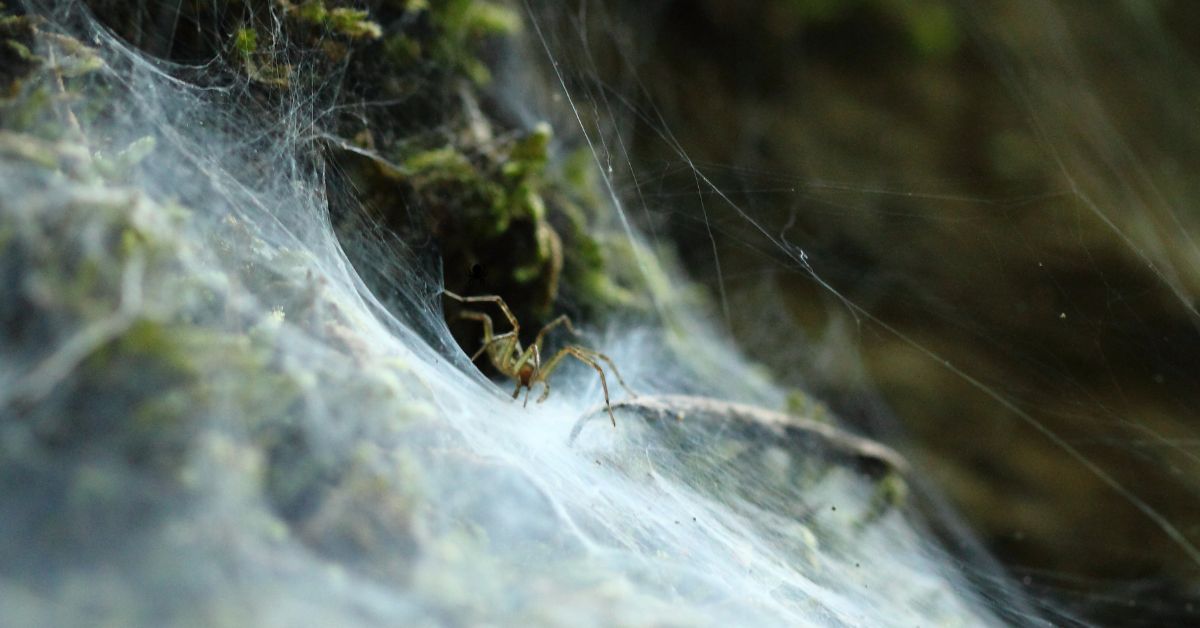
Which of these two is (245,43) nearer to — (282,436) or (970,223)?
(282,436)

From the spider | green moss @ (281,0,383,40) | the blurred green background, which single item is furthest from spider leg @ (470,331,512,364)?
green moss @ (281,0,383,40)

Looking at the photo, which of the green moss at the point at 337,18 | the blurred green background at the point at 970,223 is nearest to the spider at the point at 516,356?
the blurred green background at the point at 970,223

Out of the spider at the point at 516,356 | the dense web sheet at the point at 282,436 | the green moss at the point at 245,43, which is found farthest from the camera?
the spider at the point at 516,356

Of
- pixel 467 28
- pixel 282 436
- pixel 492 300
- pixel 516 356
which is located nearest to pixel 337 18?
pixel 467 28

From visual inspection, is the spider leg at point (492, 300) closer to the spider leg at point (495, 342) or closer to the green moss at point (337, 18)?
the spider leg at point (495, 342)

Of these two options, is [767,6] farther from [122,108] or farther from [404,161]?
[122,108]

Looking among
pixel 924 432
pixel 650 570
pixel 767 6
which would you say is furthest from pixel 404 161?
pixel 924 432
